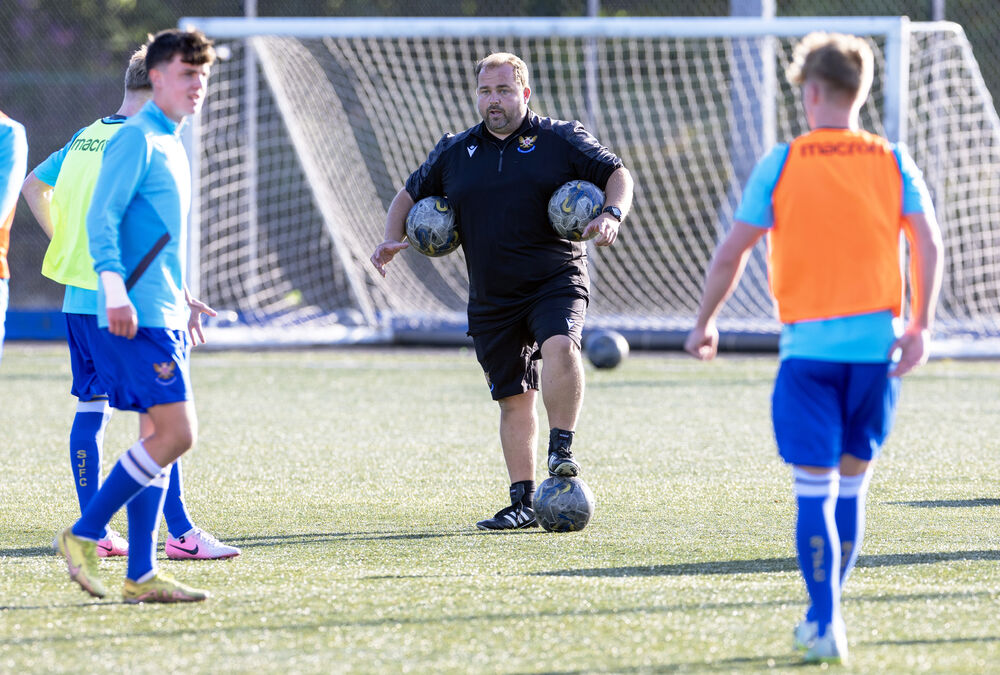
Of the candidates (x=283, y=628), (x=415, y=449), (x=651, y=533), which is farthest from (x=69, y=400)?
(x=283, y=628)

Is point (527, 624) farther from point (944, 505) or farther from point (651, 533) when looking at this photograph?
point (944, 505)

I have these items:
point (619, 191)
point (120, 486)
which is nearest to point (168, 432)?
point (120, 486)

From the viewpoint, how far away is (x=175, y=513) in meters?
5.43

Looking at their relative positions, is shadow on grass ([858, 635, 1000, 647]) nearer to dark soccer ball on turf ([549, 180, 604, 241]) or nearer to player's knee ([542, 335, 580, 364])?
player's knee ([542, 335, 580, 364])

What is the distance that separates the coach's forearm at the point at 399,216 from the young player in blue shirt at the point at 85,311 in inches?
54.8

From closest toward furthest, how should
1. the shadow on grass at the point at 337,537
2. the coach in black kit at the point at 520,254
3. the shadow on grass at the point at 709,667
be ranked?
the shadow on grass at the point at 709,667 < the shadow on grass at the point at 337,537 < the coach in black kit at the point at 520,254

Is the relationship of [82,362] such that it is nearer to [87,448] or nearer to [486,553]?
[87,448]

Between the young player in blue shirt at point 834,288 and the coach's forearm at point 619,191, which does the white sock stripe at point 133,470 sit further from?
the coach's forearm at point 619,191

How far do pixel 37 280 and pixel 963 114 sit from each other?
39.4 ft

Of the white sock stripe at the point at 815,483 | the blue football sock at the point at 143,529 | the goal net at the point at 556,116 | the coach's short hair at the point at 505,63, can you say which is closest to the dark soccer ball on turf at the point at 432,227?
the coach's short hair at the point at 505,63

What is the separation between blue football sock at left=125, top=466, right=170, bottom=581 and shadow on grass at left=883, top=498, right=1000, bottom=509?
11.5 ft

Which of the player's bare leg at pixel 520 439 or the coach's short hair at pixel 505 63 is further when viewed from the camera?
the player's bare leg at pixel 520 439

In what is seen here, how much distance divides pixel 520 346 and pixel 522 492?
0.63 m

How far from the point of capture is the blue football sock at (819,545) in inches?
149
